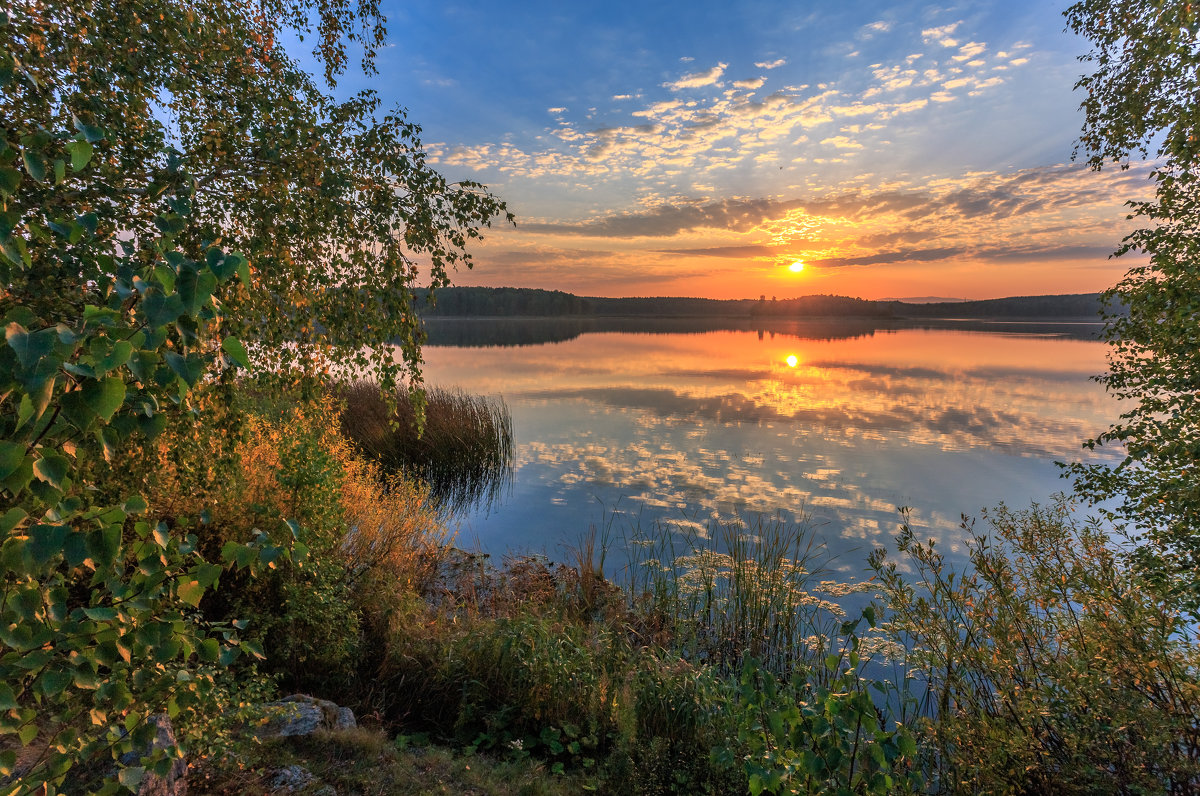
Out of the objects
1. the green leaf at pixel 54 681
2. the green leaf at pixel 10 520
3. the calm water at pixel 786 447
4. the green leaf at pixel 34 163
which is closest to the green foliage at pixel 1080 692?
the green leaf at pixel 54 681

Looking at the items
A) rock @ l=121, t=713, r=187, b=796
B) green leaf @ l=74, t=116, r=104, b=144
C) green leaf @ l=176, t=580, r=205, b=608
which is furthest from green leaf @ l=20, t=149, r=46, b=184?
rock @ l=121, t=713, r=187, b=796

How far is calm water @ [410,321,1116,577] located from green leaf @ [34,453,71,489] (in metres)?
10.2

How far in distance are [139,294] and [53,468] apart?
0.53 metres

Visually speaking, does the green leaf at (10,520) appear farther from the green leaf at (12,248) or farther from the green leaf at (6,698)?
the green leaf at (12,248)

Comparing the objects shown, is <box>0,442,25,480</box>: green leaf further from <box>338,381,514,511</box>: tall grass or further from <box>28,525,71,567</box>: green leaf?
<box>338,381,514,511</box>: tall grass

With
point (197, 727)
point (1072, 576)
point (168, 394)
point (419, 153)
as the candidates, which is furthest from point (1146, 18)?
Answer: point (197, 727)

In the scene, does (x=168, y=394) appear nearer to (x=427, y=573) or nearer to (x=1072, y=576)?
(x=1072, y=576)

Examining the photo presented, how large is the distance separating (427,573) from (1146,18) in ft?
45.2

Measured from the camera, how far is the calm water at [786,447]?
12539mm

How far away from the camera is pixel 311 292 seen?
527 centimetres

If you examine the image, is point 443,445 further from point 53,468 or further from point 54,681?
point 53,468

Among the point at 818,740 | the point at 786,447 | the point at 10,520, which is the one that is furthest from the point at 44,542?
the point at 786,447

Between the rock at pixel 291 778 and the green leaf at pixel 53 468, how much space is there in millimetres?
3807

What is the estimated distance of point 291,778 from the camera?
398 cm
